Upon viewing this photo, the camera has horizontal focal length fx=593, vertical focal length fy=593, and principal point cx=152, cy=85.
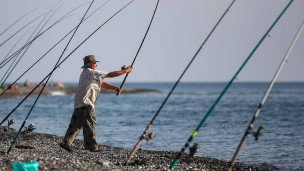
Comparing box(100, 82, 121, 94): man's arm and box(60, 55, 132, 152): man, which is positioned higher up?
box(100, 82, 121, 94): man's arm

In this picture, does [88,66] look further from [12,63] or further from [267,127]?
[267,127]

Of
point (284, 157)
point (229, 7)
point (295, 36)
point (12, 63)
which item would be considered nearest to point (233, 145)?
point (284, 157)

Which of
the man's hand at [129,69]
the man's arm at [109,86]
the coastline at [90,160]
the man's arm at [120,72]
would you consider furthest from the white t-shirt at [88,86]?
the coastline at [90,160]

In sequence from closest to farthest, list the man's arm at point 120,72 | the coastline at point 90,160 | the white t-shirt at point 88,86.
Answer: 1. the coastline at point 90,160
2. the man's arm at point 120,72
3. the white t-shirt at point 88,86

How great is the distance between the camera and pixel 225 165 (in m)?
12.7

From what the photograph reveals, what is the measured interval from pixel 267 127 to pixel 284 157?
1067cm

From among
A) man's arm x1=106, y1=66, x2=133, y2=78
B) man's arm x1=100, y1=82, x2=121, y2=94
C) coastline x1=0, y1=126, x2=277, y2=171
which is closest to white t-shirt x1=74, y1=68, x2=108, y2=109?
man's arm x1=100, y1=82, x2=121, y2=94

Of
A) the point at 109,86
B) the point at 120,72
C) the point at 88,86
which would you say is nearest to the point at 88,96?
the point at 88,86

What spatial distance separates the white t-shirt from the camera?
10.7 meters

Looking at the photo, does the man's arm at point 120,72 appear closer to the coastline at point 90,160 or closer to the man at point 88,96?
the man at point 88,96

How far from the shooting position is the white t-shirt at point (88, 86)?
1068 centimetres

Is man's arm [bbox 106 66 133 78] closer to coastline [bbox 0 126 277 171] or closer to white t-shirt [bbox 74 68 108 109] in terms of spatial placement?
white t-shirt [bbox 74 68 108 109]

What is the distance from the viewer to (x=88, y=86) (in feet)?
35.1

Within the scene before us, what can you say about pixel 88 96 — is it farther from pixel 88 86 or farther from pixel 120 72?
Answer: pixel 120 72
